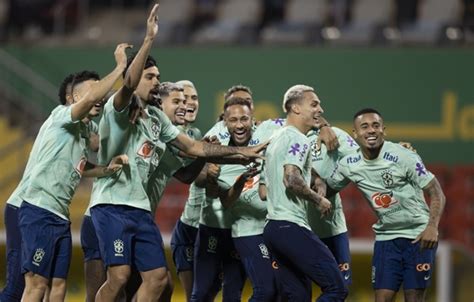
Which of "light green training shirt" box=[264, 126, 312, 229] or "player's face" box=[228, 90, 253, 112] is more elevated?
"player's face" box=[228, 90, 253, 112]

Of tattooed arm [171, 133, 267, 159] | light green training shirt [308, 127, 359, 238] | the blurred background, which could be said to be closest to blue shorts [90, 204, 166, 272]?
tattooed arm [171, 133, 267, 159]

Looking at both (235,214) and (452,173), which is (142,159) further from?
(452,173)

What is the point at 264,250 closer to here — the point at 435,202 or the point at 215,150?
the point at 215,150

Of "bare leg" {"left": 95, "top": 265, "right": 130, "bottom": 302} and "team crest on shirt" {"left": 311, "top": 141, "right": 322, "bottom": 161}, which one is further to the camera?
"team crest on shirt" {"left": 311, "top": 141, "right": 322, "bottom": 161}

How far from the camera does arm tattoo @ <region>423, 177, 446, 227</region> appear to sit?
922 cm

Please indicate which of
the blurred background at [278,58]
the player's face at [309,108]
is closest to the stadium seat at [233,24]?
the blurred background at [278,58]

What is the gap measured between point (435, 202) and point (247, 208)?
157 centimetres

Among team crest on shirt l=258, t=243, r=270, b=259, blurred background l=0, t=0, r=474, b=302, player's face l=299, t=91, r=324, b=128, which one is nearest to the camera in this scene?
player's face l=299, t=91, r=324, b=128

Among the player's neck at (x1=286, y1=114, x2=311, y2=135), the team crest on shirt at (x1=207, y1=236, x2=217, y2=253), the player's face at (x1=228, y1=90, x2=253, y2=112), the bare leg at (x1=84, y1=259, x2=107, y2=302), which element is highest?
the player's face at (x1=228, y1=90, x2=253, y2=112)

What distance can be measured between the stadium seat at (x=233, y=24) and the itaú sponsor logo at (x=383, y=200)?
323 inches

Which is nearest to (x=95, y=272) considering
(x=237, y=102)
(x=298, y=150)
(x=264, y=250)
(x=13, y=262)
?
(x=13, y=262)

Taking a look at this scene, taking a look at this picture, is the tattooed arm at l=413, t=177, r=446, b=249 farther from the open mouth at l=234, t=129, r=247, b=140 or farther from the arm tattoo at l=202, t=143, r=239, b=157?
the arm tattoo at l=202, t=143, r=239, b=157

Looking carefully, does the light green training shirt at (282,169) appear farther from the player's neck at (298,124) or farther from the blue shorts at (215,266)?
the blue shorts at (215,266)

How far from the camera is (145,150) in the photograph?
8625 millimetres
